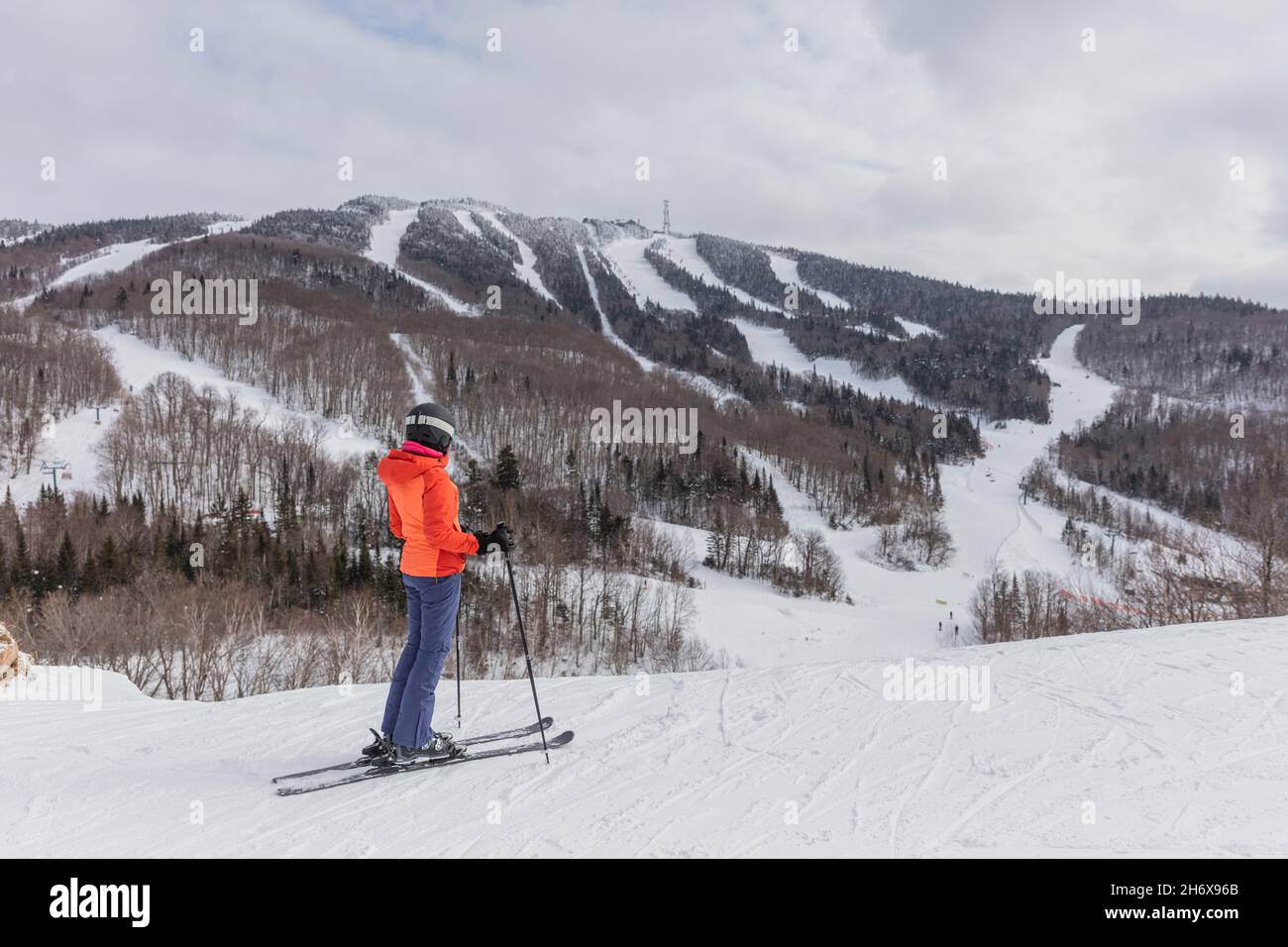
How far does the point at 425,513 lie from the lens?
13.0 feet

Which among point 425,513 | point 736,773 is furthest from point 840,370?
point 425,513

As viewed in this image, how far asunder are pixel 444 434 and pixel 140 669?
30.0 meters

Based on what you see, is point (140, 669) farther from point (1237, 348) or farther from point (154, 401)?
point (1237, 348)

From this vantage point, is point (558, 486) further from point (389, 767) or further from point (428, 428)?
point (428, 428)

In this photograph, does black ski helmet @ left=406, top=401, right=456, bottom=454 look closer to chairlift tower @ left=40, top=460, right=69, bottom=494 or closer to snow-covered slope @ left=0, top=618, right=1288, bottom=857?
snow-covered slope @ left=0, top=618, right=1288, bottom=857

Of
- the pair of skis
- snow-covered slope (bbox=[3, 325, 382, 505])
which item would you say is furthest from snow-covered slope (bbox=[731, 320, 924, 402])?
the pair of skis

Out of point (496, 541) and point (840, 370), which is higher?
point (840, 370)

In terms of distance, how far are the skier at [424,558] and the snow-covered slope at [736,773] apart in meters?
0.33

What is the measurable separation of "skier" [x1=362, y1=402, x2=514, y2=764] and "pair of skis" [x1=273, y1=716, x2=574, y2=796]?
6 centimetres

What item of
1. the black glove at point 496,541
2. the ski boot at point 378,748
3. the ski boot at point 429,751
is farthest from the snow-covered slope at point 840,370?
the ski boot at point 378,748

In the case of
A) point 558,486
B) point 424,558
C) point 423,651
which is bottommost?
point 558,486

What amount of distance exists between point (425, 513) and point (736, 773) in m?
2.66

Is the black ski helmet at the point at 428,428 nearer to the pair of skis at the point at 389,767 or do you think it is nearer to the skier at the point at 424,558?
the skier at the point at 424,558

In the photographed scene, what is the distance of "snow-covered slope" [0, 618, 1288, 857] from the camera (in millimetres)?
3322
